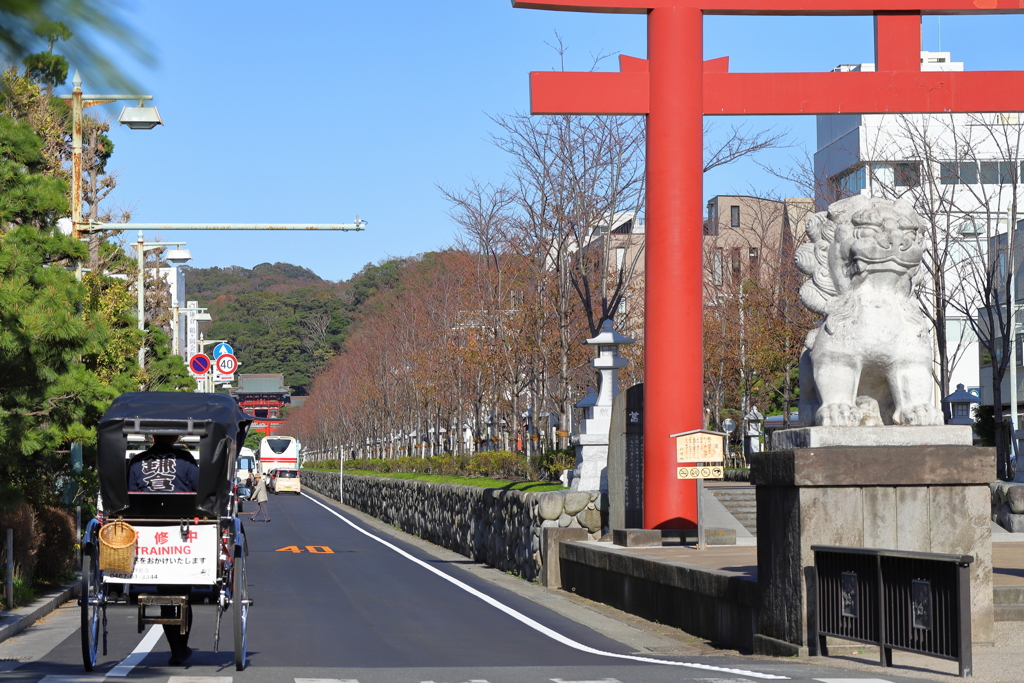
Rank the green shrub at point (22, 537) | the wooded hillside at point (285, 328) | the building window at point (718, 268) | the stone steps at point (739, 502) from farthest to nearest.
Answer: the wooded hillside at point (285, 328) → the building window at point (718, 268) → the stone steps at point (739, 502) → the green shrub at point (22, 537)

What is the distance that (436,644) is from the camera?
40.5 feet

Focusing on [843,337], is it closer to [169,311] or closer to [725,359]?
[725,359]

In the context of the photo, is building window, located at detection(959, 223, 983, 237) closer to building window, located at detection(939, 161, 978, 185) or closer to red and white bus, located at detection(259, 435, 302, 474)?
building window, located at detection(939, 161, 978, 185)

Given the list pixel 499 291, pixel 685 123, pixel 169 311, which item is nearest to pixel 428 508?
pixel 499 291

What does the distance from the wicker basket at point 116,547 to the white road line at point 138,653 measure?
2.82 ft

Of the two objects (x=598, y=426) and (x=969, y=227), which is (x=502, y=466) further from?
(x=969, y=227)

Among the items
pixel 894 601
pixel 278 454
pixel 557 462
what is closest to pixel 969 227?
pixel 557 462

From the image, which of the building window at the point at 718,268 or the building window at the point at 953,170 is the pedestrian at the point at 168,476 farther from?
the building window at the point at 718,268

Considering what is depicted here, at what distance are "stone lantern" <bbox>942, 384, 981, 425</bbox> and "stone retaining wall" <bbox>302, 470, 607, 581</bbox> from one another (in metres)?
10.8

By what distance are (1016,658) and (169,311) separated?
58.0 m

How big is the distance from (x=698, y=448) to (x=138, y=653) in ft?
26.9

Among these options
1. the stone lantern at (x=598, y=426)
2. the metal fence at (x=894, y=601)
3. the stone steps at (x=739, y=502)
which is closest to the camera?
the metal fence at (x=894, y=601)

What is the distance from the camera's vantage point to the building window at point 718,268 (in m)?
46.3

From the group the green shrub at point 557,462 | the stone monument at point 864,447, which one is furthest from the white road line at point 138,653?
the green shrub at point 557,462
